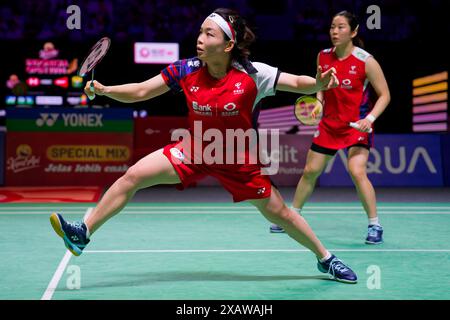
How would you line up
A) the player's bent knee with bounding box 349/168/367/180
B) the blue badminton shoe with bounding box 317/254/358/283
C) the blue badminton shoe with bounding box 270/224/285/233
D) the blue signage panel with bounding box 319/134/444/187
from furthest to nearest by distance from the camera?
the blue signage panel with bounding box 319/134/444/187
the blue badminton shoe with bounding box 270/224/285/233
the player's bent knee with bounding box 349/168/367/180
the blue badminton shoe with bounding box 317/254/358/283

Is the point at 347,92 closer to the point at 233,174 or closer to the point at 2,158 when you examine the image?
the point at 233,174

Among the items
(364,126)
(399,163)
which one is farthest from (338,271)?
(399,163)

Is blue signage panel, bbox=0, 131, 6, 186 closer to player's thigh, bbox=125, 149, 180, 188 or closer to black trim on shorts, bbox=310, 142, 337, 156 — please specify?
black trim on shorts, bbox=310, 142, 337, 156

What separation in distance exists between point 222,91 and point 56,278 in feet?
4.82

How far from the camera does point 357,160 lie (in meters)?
5.52

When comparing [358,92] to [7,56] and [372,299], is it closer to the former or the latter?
[372,299]

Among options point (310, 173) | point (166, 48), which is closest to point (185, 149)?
point (310, 173)

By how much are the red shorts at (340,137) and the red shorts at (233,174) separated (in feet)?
6.12

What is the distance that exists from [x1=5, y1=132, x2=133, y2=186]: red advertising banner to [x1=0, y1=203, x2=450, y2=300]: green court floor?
2.88 m

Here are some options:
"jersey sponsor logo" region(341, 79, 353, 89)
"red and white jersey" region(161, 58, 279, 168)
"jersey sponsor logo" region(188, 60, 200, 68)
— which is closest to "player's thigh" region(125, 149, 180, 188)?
"red and white jersey" region(161, 58, 279, 168)

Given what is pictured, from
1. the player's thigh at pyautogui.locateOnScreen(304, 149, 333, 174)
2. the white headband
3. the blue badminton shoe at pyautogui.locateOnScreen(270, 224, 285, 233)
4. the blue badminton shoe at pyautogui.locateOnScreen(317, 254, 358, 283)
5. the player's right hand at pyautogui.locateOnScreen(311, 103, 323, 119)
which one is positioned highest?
the white headband

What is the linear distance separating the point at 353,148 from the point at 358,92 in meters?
0.45

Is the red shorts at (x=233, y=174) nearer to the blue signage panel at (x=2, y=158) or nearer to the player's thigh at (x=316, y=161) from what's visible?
the player's thigh at (x=316, y=161)

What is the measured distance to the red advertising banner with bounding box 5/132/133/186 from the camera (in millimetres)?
10234
